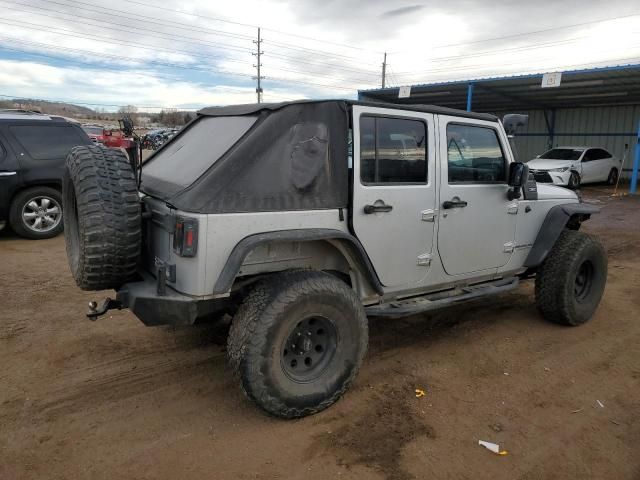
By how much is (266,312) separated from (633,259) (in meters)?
7.10

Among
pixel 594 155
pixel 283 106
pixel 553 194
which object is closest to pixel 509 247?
pixel 553 194

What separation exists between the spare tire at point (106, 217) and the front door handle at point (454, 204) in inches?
87.1

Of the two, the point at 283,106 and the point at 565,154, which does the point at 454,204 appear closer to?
the point at 283,106

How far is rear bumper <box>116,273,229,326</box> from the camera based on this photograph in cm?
294

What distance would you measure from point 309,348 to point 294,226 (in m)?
0.79

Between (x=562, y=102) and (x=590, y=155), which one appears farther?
(x=562, y=102)

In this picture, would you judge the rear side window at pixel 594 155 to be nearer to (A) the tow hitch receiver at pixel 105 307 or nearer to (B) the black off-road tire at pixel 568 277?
(B) the black off-road tire at pixel 568 277

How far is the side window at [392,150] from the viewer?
352 centimetres

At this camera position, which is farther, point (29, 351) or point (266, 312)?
point (29, 351)

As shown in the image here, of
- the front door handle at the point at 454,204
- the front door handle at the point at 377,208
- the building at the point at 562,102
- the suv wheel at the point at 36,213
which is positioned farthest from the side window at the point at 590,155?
the front door handle at the point at 377,208

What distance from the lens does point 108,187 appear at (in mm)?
3008

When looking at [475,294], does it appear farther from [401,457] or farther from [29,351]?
[29,351]

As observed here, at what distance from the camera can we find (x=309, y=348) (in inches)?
129

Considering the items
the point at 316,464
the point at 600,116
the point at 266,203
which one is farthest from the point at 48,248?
the point at 600,116
